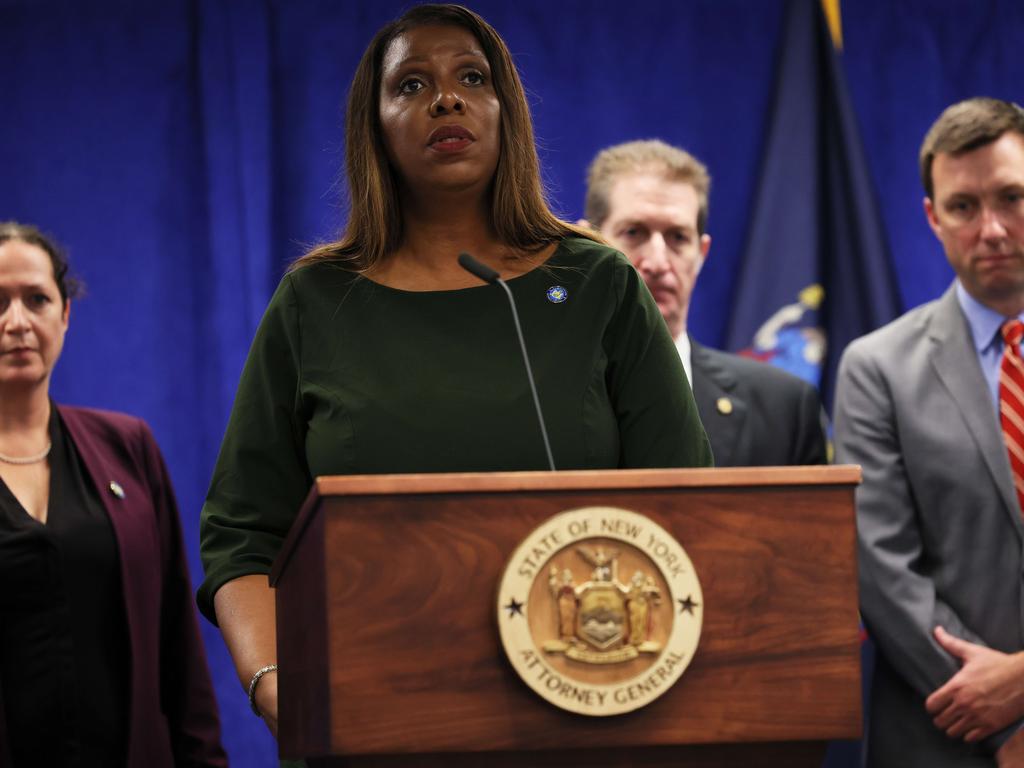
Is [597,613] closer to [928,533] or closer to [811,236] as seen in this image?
[928,533]

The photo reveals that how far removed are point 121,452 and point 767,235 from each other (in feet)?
6.59

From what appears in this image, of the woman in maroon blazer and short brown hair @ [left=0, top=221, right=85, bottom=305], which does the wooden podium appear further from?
short brown hair @ [left=0, top=221, right=85, bottom=305]

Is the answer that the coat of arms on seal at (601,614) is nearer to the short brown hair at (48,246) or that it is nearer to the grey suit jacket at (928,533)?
the grey suit jacket at (928,533)

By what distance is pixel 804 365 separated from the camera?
170 inches

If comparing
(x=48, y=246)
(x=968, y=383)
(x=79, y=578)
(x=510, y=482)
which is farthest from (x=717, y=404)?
(x=510, y=482)

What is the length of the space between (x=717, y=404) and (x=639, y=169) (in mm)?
599

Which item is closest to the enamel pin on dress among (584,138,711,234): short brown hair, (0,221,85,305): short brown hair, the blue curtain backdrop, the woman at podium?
the woman at podium

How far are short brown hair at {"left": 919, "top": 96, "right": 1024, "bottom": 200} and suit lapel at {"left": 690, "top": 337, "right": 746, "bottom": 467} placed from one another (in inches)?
27.0

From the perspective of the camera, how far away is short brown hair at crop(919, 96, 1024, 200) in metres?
3.13

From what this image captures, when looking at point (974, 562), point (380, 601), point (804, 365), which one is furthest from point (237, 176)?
point (380, 601)

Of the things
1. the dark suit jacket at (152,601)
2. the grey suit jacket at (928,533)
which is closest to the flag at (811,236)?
the grey suit jacket at (928,533)

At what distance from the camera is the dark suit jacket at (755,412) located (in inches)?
130

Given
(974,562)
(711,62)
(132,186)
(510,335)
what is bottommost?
(974,562)

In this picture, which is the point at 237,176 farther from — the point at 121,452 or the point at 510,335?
the point at 510,335
